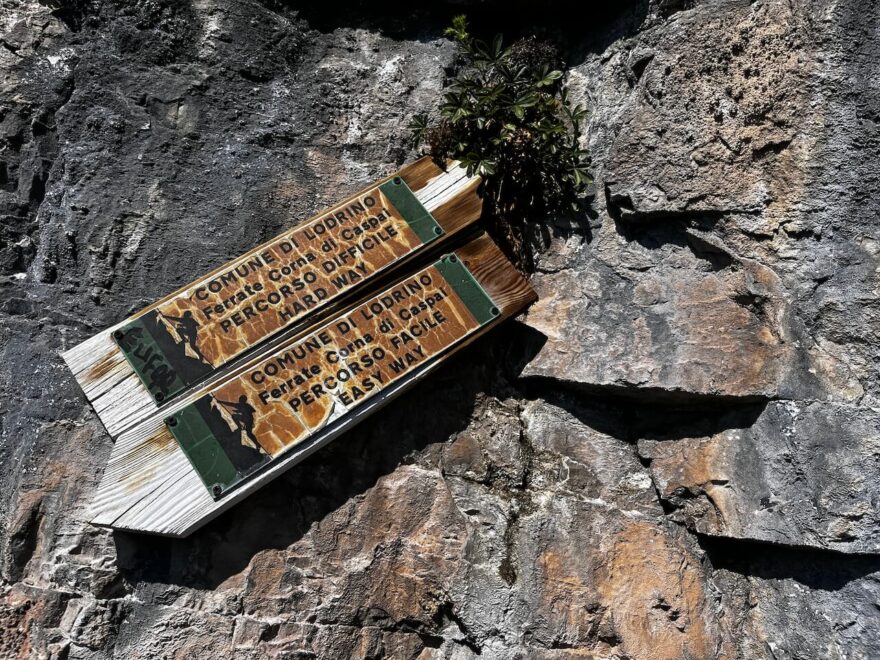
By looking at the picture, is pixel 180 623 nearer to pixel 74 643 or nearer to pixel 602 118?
pixel 74 643

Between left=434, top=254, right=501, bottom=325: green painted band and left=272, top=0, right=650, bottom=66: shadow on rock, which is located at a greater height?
left=272, top=0, right=650, bottom=66: shadow on rock

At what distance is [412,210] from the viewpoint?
12.4ft

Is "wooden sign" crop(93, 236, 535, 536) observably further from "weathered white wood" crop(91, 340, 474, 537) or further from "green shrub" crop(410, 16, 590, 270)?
"green shrub" crop(410, 16, 590, 270)

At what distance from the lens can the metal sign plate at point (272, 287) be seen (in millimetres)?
3275

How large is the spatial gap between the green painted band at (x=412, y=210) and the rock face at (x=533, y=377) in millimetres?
372

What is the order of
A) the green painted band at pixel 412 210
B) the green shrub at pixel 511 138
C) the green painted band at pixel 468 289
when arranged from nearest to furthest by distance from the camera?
the green painted band at pixel 468 289 → the green painted band at pixel 412 210 → the green shrub at pixel 511 138

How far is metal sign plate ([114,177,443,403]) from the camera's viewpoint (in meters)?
3.28

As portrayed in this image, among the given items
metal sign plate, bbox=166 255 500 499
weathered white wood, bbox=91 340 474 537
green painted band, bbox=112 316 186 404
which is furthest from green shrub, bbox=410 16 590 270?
green painted band, bbox=112 316 186 404

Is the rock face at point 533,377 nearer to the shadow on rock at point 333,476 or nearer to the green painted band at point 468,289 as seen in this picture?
the shadow on rock at point 333,476

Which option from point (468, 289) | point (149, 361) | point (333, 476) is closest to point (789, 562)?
point (468, 289)

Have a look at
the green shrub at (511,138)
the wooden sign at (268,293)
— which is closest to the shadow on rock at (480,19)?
the green shrub at (511,138)

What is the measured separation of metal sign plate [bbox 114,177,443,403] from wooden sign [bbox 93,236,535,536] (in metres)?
0.15

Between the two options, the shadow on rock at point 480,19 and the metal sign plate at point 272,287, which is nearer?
the metal sign plate at point 272,287

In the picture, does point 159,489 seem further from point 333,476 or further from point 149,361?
point 333,476
